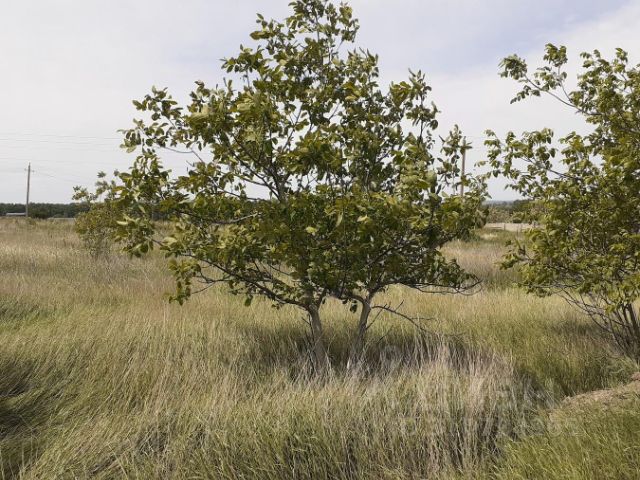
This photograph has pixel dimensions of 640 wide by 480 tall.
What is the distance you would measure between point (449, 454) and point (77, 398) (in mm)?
3058

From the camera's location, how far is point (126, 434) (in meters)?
3.42

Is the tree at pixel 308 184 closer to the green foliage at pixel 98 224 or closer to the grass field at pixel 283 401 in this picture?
the grass field at pixel 283 401

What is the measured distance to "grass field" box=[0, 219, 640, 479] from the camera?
10.1 ft

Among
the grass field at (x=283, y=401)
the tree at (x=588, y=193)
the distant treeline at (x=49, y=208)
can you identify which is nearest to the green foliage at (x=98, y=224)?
the grass field at (x=283, y=401)

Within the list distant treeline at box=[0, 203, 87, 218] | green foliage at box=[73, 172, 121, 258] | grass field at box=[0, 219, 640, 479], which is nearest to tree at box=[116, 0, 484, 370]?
grass field at box=[0, 219, 640, 479]

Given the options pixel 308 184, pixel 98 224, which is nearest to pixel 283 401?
pixel 308 184

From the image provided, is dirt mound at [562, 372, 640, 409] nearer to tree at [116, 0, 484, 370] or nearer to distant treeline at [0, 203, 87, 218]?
tree at [116, 0, 484, 370]

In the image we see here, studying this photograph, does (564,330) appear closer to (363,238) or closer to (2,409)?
(363,238)

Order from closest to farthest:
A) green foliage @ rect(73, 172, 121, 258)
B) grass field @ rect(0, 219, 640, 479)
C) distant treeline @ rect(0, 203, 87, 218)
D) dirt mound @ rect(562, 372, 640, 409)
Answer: grass field @ rect(0, 219, 640, 479) → dirt mound @ rect(562, 372, 640, 409) → green foliage @ rect(73, 172, 121, 258) → distant treeline @ rect(0, 203, 87, 218)

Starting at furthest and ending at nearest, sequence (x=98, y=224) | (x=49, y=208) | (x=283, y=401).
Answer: (x=49, y=208)
(x=98, y=224)
(x=283, y=401)

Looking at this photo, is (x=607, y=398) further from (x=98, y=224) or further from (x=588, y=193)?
(x=98, y=224)

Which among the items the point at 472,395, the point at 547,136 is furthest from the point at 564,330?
the point at 472,395

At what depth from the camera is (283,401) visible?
150 inches

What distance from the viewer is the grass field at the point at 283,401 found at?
309cm
